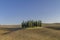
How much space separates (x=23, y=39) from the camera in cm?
1823

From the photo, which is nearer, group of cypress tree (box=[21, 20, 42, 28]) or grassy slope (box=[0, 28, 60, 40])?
grassy slope (box=[0, 28, 60, 40])

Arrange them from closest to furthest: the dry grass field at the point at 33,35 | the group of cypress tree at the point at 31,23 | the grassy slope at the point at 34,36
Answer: the grassy slope at the point at 34,36 → the dry grass field at the point at 33,35 → the group of cypress tree at the point at 31,23

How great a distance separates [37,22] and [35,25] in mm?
923

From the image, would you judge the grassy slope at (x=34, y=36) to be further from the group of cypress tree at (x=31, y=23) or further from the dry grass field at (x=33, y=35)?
the group of cypress tree at (x=31, y=23)

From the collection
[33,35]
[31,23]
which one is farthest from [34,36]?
[31,23]

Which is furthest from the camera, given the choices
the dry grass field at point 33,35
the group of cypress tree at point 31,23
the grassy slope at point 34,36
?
the group of cypress tree at point 31,23

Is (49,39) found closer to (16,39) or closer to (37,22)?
(16,39)

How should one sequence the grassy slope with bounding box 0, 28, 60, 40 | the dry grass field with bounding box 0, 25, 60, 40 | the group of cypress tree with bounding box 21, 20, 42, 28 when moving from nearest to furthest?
1. the grassy slope with bounding box 0, 28, 60, 40
2. the dry grass field with bounding box 0, 25, 60, 40
3. the group of cypress tree with bounding box 21, 20, 42, 28

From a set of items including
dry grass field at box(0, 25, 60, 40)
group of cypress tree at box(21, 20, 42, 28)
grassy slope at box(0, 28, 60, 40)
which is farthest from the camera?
group of cypress tree at box(21, 20, 42, 28)

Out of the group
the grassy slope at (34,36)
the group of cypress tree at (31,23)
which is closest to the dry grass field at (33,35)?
the grassy slope at (34,36)

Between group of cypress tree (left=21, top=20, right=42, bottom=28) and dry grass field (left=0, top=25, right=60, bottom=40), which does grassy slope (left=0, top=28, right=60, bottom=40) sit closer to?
dry grass field (left=0, top=25, right=60, bottom=40)

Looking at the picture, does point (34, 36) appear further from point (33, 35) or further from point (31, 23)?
point (31, 23)

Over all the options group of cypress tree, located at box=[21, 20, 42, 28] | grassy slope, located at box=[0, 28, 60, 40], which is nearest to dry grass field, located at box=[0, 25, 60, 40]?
grassy slope, located at box=[0, 28, 60, 40]

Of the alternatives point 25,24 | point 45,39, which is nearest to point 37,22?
point 25,24
